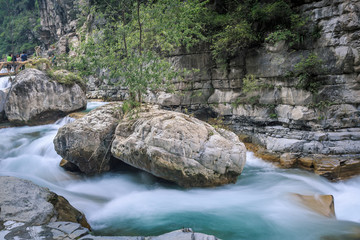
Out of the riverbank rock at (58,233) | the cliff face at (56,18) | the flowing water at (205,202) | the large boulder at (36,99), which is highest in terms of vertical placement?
the cliff face at (56,18)

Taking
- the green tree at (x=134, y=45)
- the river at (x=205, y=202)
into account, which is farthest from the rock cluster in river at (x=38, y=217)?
the green tree at (x=134, y=45)

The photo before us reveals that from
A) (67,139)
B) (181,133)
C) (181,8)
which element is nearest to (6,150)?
(67,139)

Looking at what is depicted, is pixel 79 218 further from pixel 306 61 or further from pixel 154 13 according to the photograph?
pixel 306 61

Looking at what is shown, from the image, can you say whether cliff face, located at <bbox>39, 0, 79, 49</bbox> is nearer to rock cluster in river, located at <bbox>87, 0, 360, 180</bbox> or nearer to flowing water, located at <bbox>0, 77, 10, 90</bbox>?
flowing water, located at <bbox>0, 77, 10, 90</bbox>

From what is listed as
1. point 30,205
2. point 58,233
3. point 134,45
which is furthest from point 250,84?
point 58,233

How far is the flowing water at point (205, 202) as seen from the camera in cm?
516

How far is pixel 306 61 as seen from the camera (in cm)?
908

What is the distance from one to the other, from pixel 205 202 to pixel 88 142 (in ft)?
12.2

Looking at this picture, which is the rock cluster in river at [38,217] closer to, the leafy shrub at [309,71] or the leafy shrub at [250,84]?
the leafy shrub at [309,71]

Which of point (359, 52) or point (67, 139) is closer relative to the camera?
point (67, 139)

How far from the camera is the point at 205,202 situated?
600cm

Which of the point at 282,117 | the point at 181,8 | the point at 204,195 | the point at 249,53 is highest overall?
the point at 181,8

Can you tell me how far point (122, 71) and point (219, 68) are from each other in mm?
5404

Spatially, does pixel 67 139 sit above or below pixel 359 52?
below
